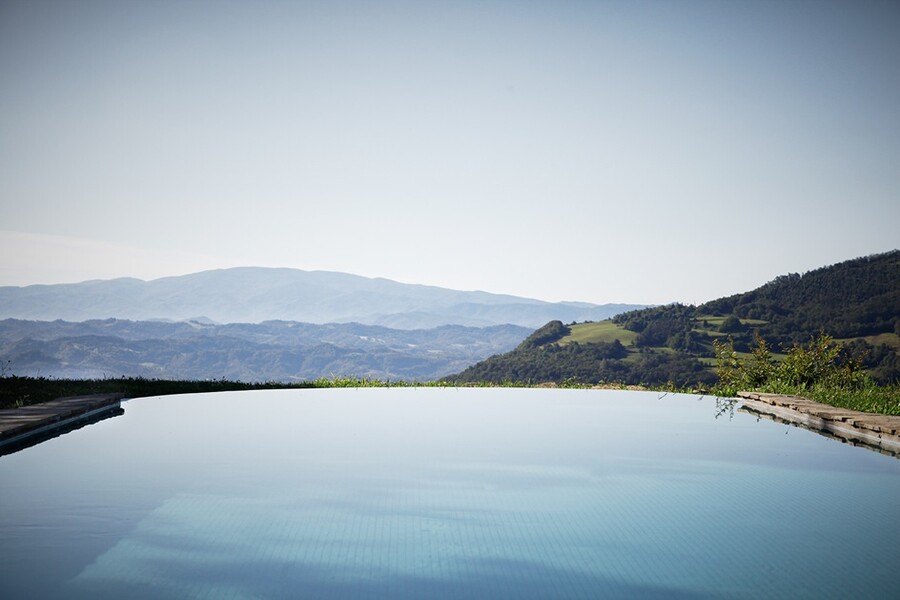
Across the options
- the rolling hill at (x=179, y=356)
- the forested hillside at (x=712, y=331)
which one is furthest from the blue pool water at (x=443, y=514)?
the rolling hill at (x=179, y=356)

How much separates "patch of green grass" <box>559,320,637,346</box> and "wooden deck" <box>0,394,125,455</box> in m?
53.0

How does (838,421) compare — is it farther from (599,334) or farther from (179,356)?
(179,356)

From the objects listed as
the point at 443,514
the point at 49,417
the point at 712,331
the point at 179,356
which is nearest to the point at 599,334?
the point at 712,331

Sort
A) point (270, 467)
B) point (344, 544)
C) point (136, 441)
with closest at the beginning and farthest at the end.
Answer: point (344, 544) < point (270, 467) < point (136, 441)

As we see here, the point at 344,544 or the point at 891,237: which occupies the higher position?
the point at 891,237

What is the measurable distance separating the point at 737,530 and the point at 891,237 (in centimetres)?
3493

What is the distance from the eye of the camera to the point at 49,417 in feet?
30.1

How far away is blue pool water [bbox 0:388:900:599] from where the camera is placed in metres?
3.95

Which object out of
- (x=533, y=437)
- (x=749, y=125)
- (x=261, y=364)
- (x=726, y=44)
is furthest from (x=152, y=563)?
(x=261, y=364)

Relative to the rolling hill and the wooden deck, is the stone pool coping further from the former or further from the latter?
the rolling hill

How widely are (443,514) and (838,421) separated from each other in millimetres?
6486

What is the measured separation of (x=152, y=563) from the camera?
13.7 feet

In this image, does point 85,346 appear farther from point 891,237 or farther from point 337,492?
point 337,492

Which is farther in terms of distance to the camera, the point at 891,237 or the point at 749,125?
the point at 891,237
